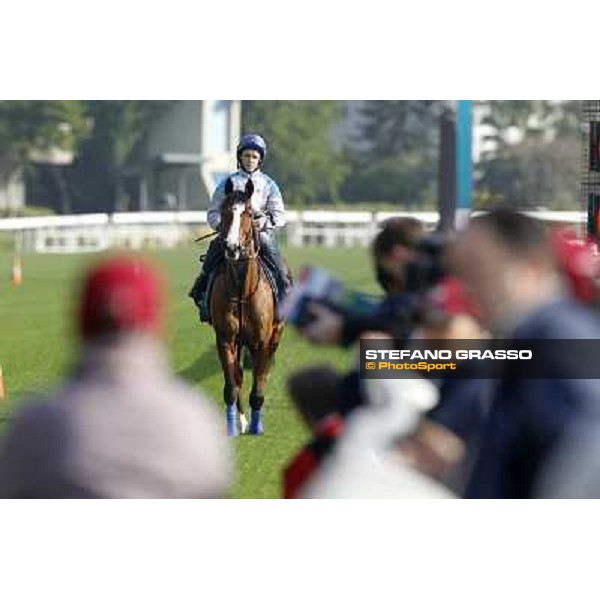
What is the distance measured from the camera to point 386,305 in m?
6.55

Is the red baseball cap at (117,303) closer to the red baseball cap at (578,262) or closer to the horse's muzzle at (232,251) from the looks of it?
the red baseball cap at (578,262)

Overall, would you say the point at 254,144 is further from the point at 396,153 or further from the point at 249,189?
the point at 396,153

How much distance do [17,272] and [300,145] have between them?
156cm

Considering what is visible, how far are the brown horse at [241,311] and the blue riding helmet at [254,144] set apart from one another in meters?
0.18

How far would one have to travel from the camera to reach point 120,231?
24.9 feet

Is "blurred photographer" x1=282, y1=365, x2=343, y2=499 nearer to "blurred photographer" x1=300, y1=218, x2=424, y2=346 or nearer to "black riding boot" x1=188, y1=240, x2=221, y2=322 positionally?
"blurred photographer" x1=300, y1=218, x2=424, y2=346

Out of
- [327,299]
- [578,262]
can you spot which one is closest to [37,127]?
[327,299]

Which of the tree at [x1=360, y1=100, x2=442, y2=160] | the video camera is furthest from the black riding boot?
the video camera

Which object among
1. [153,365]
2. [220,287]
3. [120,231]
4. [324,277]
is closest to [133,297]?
[153,365]

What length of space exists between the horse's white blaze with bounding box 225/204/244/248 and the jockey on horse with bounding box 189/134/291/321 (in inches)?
2.1

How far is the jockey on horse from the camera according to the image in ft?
25.2

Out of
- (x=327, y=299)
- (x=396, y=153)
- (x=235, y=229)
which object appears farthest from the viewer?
(x=235, y=229)

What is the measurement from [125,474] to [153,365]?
33 centimetres
